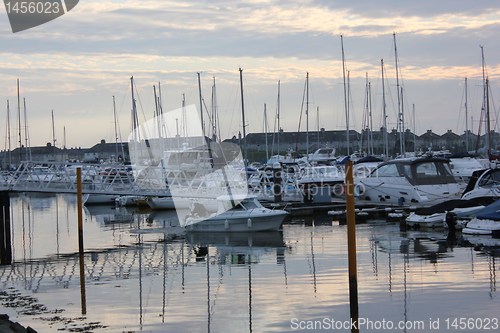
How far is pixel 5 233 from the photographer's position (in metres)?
32.4

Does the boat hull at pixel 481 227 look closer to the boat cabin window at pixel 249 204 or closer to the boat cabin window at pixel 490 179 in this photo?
the boat cabin window at pixel 490 179

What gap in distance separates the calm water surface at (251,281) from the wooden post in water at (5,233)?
0.43 meters

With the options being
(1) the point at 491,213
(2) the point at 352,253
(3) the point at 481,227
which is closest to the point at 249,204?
(3) the point at 481,227

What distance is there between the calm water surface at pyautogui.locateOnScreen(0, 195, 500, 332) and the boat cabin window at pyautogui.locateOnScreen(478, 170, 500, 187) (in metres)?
4.69

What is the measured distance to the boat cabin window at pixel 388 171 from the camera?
43125mm

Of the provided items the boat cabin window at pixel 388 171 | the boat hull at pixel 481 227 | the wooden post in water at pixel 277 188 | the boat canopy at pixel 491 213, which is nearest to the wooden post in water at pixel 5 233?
the wooden post in water at pixel 277 188

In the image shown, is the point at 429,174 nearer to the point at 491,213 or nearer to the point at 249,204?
the point at 249,204

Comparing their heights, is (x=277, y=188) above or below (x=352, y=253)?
above

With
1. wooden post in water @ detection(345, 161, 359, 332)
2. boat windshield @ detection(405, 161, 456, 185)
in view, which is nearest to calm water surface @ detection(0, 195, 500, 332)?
wooden post in water @ detection(345, 161, 359, 332)

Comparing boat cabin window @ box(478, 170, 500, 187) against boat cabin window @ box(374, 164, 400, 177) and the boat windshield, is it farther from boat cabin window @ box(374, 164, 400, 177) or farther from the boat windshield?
boat cabin window @ box(374, 164, 400, 177)

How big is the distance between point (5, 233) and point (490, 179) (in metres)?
21.3

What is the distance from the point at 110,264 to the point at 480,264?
40.1ft

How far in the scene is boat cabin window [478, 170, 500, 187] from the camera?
37.8 metres

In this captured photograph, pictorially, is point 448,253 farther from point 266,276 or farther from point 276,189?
point 276,189
